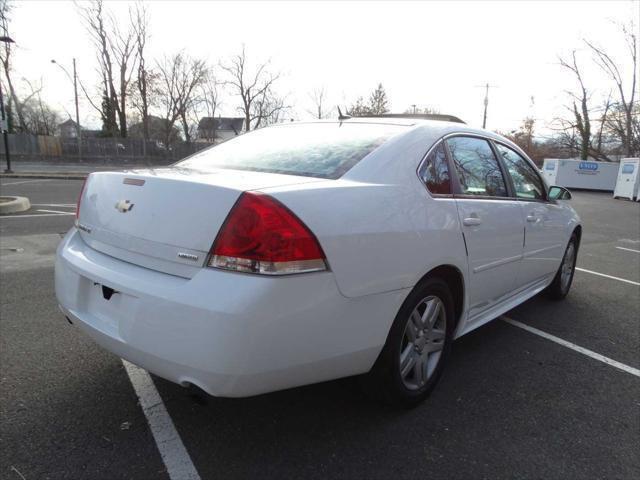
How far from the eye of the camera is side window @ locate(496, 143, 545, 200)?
3607 millimetres

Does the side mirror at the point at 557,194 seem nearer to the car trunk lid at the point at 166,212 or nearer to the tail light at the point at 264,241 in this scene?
the car trunk lid at the point at 166,212

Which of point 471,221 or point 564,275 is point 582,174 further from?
point 471,221

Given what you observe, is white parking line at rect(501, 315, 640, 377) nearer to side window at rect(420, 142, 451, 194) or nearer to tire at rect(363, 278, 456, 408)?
tire at rect(363, 278, 456, 408)

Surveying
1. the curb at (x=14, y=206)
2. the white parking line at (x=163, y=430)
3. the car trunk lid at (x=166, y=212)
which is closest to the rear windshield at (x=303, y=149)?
the car trunk lid at (x=166, y=212)

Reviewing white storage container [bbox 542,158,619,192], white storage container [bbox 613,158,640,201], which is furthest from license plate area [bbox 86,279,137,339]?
white storage container [bbox 542,158,619,192]

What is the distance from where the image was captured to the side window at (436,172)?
8.45ft

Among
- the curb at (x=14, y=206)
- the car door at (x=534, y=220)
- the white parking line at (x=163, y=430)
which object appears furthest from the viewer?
the curb at (x=14, y=206)

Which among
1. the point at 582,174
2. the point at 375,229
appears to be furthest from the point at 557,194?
the point at 582,174

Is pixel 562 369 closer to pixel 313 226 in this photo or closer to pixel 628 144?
pixel 313 226

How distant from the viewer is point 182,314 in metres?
1.80

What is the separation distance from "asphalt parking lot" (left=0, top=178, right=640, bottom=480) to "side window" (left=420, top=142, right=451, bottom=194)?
4.10 ft

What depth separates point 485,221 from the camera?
9.61 feet

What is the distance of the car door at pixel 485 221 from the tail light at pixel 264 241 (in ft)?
4.02

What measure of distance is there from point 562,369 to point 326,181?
2.32m
